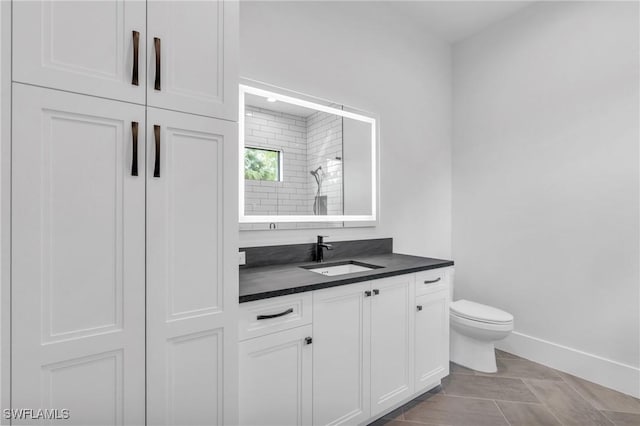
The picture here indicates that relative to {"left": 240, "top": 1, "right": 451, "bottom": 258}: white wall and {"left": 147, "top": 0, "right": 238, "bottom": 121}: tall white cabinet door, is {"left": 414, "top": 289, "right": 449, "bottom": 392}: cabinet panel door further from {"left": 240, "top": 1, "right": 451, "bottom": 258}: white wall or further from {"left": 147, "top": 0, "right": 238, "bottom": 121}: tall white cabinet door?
{"left": 147, "top": 0, "right": 238, "bottom": 121}: tall white cabinet door

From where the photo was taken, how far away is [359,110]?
2.49m

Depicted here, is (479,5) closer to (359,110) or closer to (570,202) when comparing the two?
(359,110)

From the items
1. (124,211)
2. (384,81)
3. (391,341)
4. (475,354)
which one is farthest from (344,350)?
(384,81)

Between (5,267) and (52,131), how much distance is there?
402mm

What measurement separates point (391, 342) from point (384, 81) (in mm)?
2025

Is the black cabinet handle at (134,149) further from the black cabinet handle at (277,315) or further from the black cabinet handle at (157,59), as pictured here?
the black cabinet handle at (277,315)

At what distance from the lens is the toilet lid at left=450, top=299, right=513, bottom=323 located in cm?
235

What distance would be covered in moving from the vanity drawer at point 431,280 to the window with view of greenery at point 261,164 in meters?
1.12

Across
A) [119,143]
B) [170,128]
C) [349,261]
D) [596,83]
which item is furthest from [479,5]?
[119,143]

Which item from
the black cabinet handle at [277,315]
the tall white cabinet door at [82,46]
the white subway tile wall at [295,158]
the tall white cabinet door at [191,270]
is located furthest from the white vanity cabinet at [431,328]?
the tall white cabinet door at [82,46]

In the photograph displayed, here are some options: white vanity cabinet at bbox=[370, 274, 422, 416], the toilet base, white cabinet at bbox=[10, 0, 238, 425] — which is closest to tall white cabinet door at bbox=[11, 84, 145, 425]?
white cabinet at bbox=[10, 0, 238, 425]

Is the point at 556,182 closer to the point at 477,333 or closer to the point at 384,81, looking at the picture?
the point at 477,333

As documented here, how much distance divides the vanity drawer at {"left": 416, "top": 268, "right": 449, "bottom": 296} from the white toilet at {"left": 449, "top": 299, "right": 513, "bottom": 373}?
0.47 meters

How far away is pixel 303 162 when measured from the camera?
88.4 inches
